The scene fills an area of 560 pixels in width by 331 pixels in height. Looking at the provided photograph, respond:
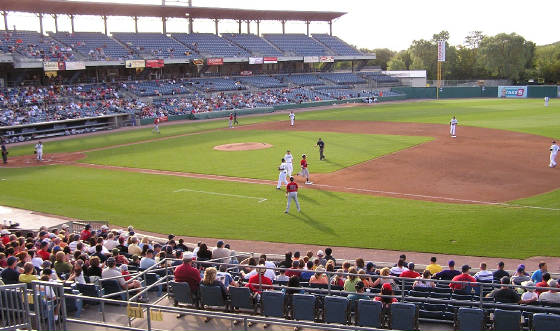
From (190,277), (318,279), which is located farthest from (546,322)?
(190,277)

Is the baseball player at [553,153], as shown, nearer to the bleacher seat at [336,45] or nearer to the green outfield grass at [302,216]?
the green outfield grass at [302,216]

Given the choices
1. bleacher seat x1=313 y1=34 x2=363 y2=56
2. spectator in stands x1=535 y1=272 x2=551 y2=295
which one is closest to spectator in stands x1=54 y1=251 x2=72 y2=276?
spectator in stands x1=535 y1=272 x2=551 y2=295

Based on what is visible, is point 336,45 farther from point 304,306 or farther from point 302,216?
point 304,306

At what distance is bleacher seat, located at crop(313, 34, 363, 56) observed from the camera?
8950cm

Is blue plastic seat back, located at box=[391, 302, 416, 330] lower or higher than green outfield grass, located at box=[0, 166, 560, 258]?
higher

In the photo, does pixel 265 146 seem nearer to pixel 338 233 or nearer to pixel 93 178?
pixel 93 178

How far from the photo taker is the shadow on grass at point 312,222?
18077 mm

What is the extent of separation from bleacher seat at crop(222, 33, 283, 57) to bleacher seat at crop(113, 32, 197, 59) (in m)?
10.9

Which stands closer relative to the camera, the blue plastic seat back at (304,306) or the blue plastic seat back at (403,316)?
the blue plastic seat back at (403,316)

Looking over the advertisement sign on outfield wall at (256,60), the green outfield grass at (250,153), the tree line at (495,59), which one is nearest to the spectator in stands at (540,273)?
the green outfield grass at (250,153)

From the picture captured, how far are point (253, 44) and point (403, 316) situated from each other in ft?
250

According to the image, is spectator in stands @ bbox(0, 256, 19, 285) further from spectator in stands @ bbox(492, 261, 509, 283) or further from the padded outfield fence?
spectator in stands @ bbox(492, 261, 509, 283)

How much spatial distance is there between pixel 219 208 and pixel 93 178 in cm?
1130

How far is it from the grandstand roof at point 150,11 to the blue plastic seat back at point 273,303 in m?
56.7
